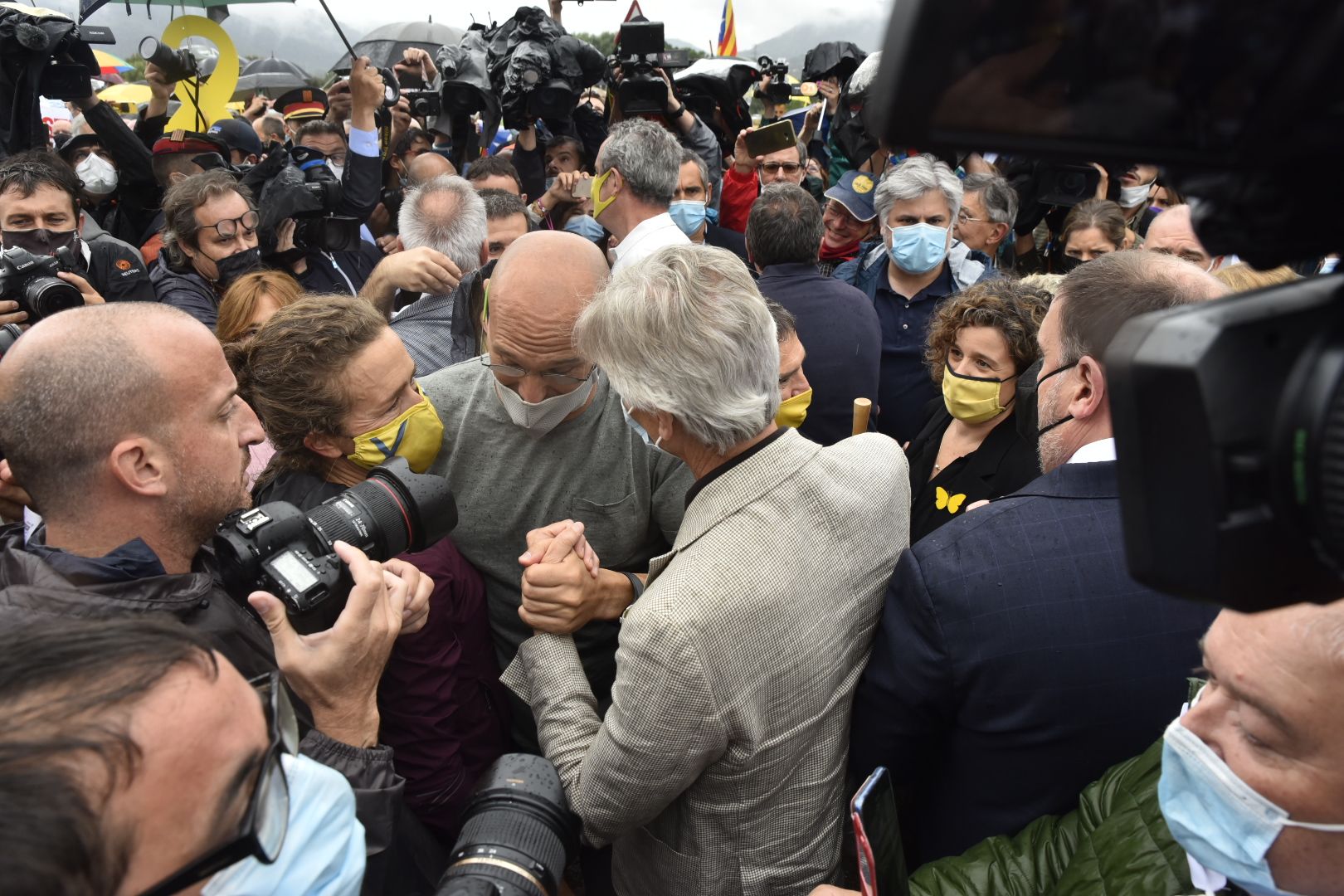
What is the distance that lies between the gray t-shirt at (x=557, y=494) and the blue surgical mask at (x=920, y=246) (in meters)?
2.32

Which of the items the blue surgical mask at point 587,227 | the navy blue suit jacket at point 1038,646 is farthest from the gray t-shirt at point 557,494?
the blue surgical mask at point 587,227

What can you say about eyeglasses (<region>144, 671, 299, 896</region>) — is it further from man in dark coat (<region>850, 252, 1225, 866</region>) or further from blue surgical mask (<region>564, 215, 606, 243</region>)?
blue surgical mask (<region>564, 215, 606, 243</region>)

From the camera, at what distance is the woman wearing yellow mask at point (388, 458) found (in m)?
2.14

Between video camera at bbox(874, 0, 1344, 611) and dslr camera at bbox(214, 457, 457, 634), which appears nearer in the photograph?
video camera at bbox(874, 0, 1344, 611)

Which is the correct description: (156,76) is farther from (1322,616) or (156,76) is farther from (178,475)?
(1322,616)

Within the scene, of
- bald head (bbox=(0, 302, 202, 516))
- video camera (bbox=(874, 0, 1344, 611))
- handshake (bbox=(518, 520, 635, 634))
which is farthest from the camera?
handshake (bbox=(518, 520, 635, 634))

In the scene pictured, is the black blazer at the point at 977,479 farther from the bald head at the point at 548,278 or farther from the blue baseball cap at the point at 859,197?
the blue baseball cap at the point at 859,197

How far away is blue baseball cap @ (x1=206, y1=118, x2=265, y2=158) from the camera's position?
24.9ft

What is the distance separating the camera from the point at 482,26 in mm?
7012

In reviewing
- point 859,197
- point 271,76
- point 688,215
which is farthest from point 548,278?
point 271,76

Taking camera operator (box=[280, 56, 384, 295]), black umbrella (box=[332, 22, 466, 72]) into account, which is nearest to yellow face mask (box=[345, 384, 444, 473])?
camera operator (box=[280, 56, 384, 295])

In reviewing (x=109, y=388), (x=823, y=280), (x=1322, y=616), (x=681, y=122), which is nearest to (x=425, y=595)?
(x=109, y=388)

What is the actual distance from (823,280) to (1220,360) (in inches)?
134

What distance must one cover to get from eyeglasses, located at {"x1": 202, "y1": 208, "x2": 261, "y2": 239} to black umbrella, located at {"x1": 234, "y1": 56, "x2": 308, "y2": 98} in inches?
509
